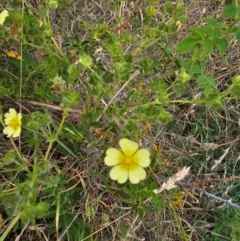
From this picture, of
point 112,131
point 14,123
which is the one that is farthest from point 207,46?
point 14,123

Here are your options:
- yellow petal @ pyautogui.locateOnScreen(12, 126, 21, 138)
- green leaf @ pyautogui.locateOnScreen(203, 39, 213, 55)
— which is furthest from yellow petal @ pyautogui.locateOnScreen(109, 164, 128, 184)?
green leaf @ pyautogui.locateOnScreen(203, 39, 213, 55)

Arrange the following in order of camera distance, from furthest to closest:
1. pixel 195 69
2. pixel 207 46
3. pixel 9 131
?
pixel 195 69 < pixel 207 46 < pixel 9 131

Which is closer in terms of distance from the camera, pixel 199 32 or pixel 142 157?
pixel 142 157

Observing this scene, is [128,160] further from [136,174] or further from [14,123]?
[14,123]

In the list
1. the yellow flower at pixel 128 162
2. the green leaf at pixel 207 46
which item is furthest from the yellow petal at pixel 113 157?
the green leaf at pixel 207 46

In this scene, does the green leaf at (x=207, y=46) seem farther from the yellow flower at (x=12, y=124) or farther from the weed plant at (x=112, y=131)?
the yellow flower at (x=12, y=124)

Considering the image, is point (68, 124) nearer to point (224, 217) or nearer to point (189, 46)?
point (189, 46)

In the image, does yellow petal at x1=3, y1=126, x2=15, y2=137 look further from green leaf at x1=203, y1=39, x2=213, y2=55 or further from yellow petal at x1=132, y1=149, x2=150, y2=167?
green leaf at x1=203, y1=39, x2=213, y2=55
